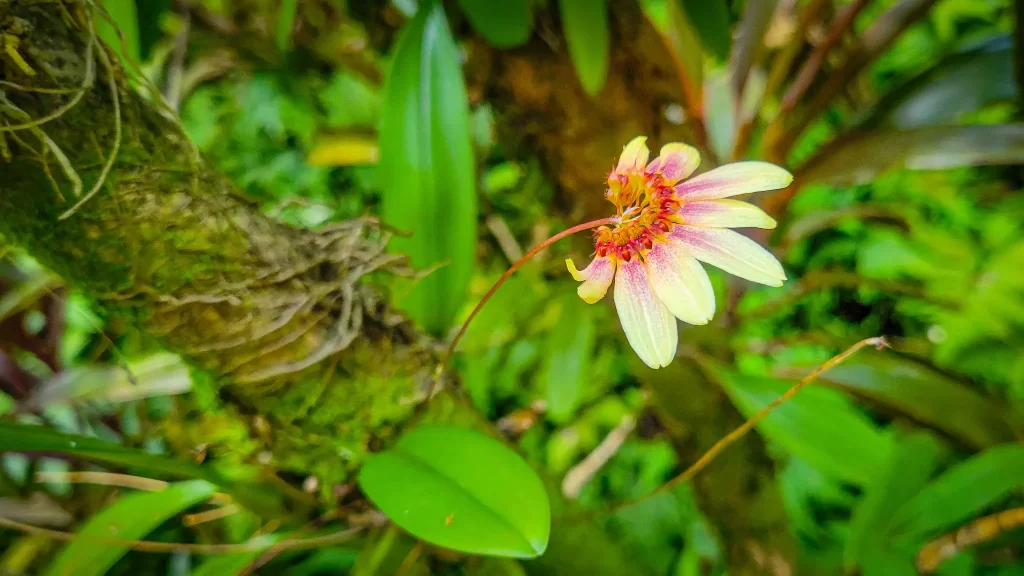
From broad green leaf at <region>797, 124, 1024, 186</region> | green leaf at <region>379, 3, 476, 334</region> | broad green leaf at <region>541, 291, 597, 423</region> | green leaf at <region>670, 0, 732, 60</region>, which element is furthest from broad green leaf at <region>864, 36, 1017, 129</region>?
green leaf at <region>379, 3, 476, 334</region>

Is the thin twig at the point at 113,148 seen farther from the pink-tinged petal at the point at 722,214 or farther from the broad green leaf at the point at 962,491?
the broad green leaf at the point at 962,491

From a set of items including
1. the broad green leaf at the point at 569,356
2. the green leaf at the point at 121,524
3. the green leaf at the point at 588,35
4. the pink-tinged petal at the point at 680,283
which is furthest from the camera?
the broad green leaf at the point at 569,356

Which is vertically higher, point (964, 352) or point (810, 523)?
point (964, 352)

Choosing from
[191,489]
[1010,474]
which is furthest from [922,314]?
[191,489]

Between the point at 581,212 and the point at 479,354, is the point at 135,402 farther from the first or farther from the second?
the point at 581,212

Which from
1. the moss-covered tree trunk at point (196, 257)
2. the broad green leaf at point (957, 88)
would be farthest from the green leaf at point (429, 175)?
the broad green leaf at point (957, 88)

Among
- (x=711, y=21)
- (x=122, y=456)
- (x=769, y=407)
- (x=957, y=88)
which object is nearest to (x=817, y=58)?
(x=957, y=88)

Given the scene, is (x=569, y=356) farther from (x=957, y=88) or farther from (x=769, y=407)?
(x=957, y=88)
